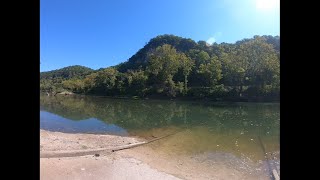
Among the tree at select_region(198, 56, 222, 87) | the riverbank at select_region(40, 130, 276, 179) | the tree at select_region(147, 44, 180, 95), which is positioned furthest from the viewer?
the tree at select_region(147, 44, 180, 95)

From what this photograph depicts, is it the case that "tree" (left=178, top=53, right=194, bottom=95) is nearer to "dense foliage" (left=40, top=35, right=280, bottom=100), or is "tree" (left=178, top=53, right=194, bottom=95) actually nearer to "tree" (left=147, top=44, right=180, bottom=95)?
"dense foliage" (left=40, top=35, right=280, bottom=100)

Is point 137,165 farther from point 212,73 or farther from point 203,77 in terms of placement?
point 203,77

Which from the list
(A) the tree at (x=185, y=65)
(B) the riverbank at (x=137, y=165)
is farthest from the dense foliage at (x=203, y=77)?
(B) the riverbank at (x=137, y=165)

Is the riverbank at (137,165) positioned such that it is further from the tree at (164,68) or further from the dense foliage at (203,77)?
the tree at (164,68)

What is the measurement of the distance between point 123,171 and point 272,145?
6.15 meters

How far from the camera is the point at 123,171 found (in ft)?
21.7

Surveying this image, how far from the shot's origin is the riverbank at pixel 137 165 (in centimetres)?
627

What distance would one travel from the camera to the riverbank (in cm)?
627

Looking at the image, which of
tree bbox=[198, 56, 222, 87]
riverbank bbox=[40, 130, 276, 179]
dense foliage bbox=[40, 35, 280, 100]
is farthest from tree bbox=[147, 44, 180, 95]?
riverbank bbox=[40, 130, 276, 179]

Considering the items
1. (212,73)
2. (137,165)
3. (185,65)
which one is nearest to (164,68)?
(185,65)

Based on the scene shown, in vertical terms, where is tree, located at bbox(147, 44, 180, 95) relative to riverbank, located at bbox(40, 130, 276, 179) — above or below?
above

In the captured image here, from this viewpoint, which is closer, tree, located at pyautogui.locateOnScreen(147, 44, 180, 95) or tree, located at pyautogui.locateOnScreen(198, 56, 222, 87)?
tree, located at pyautogui.locateOnScreen(198, 56, 222, 87)
